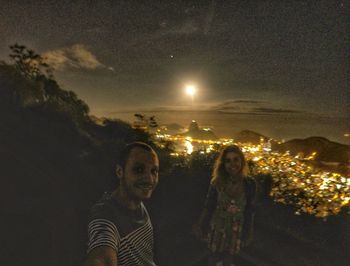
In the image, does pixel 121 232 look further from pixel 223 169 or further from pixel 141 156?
pixel 223 169

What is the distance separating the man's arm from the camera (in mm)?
1711

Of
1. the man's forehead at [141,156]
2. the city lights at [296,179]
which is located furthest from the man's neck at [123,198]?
the city lights at [296,179]

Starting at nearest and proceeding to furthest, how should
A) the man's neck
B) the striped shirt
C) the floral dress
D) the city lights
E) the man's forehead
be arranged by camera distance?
the striped shirt → the man's neck → the man's forehead → the floral dress → the city lights

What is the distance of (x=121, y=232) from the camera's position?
6.33 feet

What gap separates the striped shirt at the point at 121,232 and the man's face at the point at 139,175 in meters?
0.13

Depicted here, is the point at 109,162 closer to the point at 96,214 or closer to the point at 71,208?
the point at 71,208

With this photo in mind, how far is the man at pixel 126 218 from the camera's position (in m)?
1.78

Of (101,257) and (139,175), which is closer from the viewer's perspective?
(101,257)

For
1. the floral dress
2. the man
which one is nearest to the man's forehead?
the man

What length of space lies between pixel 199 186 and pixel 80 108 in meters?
3.71

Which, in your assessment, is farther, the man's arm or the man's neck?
the man's neck

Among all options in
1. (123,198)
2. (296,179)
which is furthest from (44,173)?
(296,179)

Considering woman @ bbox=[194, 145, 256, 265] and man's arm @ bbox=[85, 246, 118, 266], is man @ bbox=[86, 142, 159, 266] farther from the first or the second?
woman @ bbox=[194, 145, 256, 265]

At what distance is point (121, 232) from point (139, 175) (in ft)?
1.40
